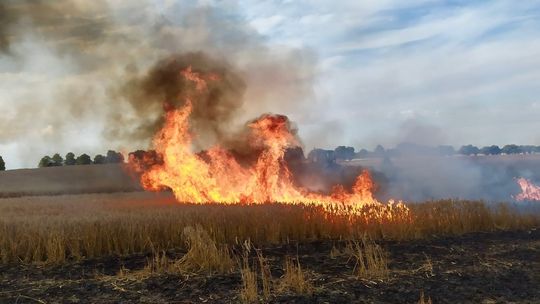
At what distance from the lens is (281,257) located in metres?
13.0

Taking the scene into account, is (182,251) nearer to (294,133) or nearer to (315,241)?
(315,241)

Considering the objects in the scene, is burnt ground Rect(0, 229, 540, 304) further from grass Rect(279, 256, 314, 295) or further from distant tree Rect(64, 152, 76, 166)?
distant tree Rect(64, 152, 76, 166)

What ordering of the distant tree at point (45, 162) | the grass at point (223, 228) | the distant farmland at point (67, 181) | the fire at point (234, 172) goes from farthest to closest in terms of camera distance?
the distant tree at point (45, 162)
the distant farmland at point (67, 181)
the fire at point (234, 172)
the grass at point (223, 228)

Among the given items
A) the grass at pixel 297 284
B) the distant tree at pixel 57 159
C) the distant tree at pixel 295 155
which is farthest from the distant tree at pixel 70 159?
the grass at pixel 297 284

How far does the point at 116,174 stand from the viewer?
5462 centimetres

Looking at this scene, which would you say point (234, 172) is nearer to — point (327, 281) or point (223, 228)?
point (223, 228)

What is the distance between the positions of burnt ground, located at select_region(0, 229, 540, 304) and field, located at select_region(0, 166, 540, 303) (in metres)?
0.03

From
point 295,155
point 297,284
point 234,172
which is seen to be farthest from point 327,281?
point 295,155

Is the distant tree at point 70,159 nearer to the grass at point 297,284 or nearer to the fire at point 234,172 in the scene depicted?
the fire at point 234,172

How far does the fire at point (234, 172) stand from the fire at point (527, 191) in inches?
618

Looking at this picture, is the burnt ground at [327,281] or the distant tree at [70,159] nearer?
the burnt ground at [327,281]

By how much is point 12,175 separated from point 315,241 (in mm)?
49133

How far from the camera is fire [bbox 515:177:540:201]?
35.9 metres

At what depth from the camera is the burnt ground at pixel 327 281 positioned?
9375 millimetres
